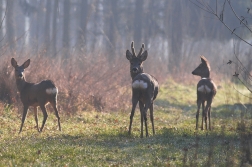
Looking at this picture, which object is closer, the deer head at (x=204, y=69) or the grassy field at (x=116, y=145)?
the grassy field at (x=116, y=145)

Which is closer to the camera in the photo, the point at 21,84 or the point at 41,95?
the point at 41,95

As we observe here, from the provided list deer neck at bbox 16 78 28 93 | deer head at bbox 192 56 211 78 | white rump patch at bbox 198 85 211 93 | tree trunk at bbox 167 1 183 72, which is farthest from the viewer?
tree trunk at bbox 167 1 183 72

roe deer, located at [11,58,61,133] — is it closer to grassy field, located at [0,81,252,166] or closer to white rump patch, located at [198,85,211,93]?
grassy field, located at [0,81,252,166]

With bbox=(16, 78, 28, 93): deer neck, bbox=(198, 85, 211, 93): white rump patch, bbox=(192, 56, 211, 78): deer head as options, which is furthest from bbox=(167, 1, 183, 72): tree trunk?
bbox=(16, 78, 28, 93): deer neck

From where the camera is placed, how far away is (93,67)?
23.1 meters

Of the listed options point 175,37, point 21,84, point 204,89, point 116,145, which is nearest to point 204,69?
point 204,89

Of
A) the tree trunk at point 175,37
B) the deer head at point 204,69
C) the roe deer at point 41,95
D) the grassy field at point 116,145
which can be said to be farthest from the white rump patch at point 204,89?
the tree trunk at point 175,37

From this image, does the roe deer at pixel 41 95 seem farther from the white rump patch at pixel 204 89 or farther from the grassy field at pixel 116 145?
the white rump patch at pixel 204 89

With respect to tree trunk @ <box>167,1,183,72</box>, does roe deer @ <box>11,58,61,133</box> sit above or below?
below

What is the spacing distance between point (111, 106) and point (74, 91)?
2.58 meters

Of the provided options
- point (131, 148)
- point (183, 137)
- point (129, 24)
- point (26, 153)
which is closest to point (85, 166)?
point (26, 153)

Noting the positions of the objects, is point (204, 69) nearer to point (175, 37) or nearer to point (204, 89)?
point (204, 89)

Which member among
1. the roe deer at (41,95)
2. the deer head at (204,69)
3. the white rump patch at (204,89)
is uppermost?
the deer head at (204,69)

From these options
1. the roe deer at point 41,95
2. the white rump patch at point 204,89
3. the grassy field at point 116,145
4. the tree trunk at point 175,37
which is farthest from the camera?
the tree trunk at point 175,37
